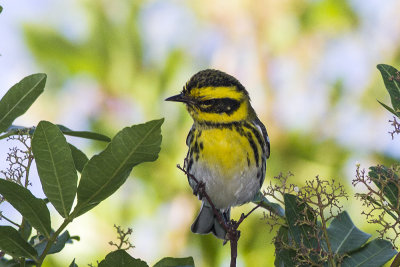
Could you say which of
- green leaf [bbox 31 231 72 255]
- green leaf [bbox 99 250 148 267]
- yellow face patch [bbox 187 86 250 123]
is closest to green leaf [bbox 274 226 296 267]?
green leaf [bbox 99 250 148 267]

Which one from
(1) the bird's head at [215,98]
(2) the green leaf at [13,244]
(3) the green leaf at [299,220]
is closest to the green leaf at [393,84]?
(3) the green leaf at [299,220]

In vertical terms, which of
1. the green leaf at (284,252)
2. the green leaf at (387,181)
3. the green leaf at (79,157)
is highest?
the green leaf at (79,157)

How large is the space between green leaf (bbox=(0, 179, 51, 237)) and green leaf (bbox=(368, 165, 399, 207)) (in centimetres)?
56

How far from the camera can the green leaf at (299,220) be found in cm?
114

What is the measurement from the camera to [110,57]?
281 centimetres

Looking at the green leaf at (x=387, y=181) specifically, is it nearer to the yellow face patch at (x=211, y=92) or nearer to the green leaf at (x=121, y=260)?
the green leaf at (x=121, y=260)

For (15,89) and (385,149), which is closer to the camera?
(15,89)

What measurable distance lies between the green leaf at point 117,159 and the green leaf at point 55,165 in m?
0.03

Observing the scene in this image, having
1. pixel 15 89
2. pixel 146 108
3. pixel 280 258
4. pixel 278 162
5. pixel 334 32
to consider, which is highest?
pixel 334 32

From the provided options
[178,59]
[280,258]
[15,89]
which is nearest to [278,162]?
[178,59]

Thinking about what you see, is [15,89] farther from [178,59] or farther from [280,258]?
[178,59]

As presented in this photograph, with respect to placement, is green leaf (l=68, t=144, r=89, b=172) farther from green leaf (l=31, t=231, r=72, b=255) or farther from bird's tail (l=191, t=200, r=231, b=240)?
bird's tail (l=191, t=200, r=231, b=240)

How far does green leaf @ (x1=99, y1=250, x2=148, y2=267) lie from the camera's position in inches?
36.5

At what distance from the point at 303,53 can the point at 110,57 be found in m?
0.93
